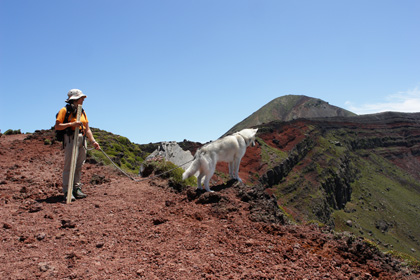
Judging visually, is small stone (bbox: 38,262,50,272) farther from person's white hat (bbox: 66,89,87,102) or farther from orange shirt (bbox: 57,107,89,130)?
person's white hat (bbox: 66,89,87,102)

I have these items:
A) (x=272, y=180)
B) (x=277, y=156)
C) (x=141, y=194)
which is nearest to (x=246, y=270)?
(x=141, y=194)

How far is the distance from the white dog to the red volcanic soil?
597 millimetres

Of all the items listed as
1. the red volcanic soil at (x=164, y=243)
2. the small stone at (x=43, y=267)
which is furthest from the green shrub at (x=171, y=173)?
the small stone at (x=43, y=267)

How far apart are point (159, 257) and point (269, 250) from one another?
1.61 m

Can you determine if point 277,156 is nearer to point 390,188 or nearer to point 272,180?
point 272,180

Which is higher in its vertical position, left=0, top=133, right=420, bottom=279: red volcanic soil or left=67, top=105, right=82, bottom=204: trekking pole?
left=67, top=105, right=82, bottom=204: trekking pole

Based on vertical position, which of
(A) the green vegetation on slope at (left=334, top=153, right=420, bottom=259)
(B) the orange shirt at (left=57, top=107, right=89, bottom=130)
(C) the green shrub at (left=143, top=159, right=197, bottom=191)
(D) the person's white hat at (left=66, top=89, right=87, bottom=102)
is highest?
(D) the person's white hat at (left=66, top=89, right=87, bottom=102)

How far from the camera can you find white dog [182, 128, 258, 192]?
23.5 feet

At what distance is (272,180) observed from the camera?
38062 mm

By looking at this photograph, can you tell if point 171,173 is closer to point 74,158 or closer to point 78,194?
point 78,194

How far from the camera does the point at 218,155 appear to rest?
24.6ft

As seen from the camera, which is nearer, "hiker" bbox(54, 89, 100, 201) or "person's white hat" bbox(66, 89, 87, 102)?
"hiker" bbox(54, 89, 100, 201)

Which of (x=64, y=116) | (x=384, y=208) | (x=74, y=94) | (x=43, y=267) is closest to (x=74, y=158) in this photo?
(x=64, y=116)

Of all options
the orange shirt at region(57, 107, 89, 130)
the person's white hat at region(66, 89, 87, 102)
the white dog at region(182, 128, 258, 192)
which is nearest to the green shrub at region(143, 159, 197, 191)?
the white dog at region(182, 128, 258, 192)
